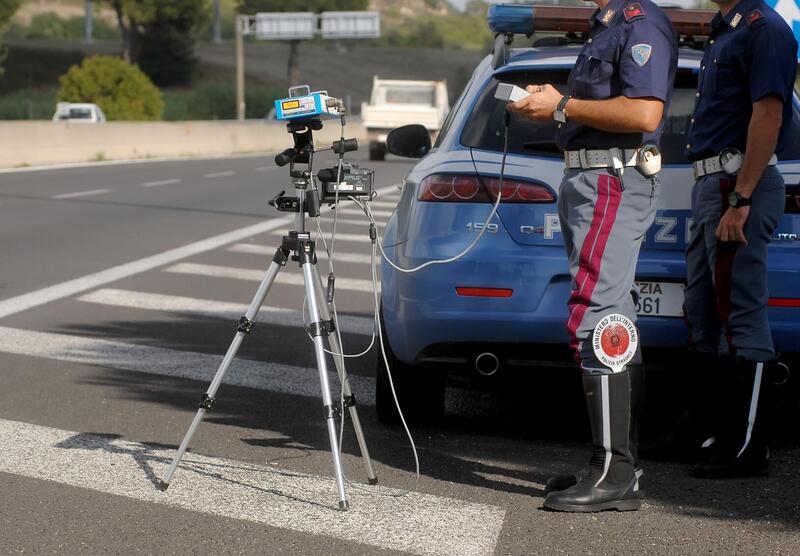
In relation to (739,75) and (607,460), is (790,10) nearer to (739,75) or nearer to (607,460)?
(739,75)

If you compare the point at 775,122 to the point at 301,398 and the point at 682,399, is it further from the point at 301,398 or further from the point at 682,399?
the point at 301,398

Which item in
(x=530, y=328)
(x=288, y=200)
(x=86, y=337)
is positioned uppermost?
(x=288, y=200)

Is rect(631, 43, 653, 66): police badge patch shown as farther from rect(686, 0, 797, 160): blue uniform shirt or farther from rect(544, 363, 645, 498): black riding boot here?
rect(544, 363, 645, 498): black riding boot

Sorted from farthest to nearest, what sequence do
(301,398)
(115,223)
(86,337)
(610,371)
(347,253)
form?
(115,223) → (347,253) → (86,337) → (301,398) → (610,371)

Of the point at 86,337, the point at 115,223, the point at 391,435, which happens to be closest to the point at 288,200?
the point at 391,435

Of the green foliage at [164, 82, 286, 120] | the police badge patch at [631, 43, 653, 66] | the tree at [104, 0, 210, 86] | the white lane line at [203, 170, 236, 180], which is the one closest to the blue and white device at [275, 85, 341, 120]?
the police badge patch at [631, 43, 653, 66]

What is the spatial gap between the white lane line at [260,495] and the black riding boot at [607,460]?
0.28 meters

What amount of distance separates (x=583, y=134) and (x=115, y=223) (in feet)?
38.9

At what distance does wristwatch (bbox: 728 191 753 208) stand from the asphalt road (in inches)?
39.2

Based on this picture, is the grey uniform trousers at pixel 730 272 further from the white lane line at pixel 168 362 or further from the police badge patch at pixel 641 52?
the white lane line at pixel 168 362

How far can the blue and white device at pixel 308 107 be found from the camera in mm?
4488

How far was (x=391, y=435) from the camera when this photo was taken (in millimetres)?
5785

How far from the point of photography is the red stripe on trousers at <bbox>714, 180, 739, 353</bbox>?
199 inches

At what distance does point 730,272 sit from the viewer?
5086mm
